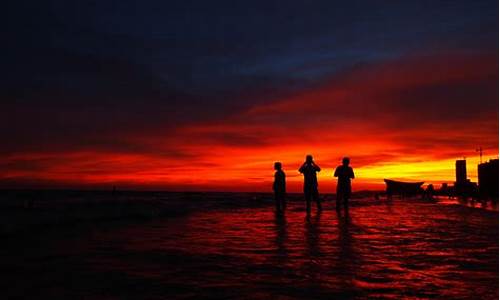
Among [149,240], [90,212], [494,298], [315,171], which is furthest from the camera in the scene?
[315,171]

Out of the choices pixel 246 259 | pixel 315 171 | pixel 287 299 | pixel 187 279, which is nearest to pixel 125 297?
pixel 187 279

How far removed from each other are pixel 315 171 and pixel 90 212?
8.86 m

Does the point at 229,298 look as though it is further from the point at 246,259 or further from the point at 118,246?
the point at 118,246

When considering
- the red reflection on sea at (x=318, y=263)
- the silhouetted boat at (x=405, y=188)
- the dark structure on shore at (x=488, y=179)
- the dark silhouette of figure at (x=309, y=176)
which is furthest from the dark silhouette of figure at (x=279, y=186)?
the silhouetted boat at (x=405, y=188)

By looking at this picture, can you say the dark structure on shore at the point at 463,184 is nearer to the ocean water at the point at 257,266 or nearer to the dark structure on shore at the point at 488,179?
the dark structure on shore at the point at 488,179

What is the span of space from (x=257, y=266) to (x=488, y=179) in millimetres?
35070

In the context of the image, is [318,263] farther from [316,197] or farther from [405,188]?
[405,188]

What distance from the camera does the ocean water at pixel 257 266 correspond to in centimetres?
439

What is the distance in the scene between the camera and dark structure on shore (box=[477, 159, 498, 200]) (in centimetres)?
3391

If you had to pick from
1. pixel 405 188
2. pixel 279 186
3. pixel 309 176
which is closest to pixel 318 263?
pixel 279 186

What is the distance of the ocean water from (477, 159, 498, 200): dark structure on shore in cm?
2780

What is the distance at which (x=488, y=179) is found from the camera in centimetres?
3544

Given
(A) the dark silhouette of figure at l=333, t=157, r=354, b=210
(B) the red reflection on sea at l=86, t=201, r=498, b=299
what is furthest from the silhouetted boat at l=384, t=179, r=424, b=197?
(B) the red reflection on sea at l=86, t=201, r=498, b=299

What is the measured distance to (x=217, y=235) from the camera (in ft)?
31.1
